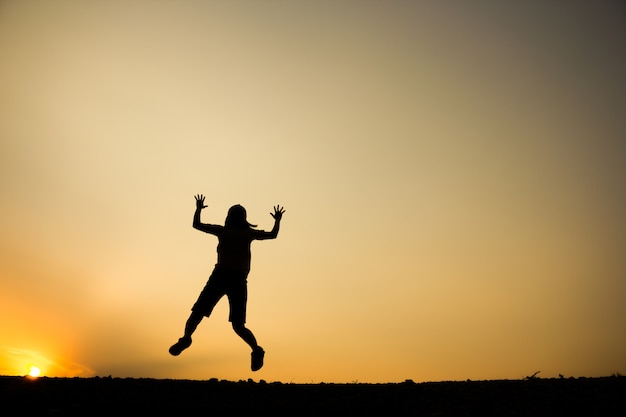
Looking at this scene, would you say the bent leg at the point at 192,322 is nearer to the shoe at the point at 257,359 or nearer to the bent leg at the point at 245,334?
the bent leg at the point at 245,334

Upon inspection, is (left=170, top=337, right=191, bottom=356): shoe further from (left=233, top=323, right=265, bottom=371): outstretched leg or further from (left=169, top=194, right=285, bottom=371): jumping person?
(left=233, top=323, right=265, bottom=371): outstretched leg

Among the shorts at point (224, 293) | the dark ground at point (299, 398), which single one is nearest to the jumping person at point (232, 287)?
the shorts at point (224, 293)

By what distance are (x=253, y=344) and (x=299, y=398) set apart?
243 cm

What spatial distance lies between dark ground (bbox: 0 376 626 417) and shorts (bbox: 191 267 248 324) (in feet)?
4.59

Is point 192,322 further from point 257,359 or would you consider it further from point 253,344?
point 257,359

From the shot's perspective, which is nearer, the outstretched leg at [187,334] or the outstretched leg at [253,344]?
the outstretched leg at [187,334]

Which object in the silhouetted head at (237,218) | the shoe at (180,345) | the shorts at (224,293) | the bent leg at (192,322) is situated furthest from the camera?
the silhouetted head at (237,218)

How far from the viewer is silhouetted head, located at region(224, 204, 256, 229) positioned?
9.52 m

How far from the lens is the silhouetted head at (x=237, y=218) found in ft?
31.2

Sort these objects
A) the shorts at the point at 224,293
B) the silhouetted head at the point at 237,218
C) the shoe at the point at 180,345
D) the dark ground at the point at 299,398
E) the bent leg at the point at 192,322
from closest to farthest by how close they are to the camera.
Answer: the dark ground at the point at 299,398, the shoe at the point at 180,345, the bent leg at the point at 192,322, the shorts at the point at 224,293, the silhouetted head at the point at 237,218

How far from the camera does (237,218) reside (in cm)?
956

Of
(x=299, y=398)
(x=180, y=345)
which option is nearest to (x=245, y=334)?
(x=180, y=345)

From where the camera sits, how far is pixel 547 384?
814 centimetres

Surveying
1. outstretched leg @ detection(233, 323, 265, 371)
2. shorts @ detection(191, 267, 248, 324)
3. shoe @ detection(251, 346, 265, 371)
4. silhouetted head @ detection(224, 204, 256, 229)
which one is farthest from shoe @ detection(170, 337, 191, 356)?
silhouetted head @ detection(224, 204, 256, 229)
